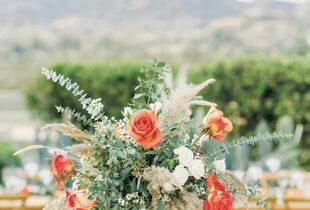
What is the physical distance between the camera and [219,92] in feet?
36.8

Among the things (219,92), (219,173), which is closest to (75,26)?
(219,92)

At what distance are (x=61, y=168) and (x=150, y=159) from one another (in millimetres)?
233

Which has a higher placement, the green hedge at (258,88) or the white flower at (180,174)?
the green hedge at (258,88)

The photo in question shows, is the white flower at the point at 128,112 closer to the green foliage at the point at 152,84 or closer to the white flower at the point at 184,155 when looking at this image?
the green foliage at the point at 152,84

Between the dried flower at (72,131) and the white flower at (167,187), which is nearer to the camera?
the white flower at (167,187)

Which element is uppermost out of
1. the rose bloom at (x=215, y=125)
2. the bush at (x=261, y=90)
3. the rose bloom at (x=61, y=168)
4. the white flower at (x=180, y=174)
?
the bush at (x=261, y=90)

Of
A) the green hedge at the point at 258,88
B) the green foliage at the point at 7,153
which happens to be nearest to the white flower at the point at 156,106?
the green foliage at the point at 7,153

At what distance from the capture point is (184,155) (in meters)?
2.14

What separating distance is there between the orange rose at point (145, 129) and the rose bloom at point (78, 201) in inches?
7.8

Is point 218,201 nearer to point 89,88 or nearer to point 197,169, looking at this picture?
point 197,169

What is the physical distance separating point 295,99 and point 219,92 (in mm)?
998

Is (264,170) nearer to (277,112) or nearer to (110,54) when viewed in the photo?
(277,112)

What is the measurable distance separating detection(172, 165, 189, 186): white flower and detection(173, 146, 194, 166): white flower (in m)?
0.02

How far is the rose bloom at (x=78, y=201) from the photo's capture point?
2117 mm
